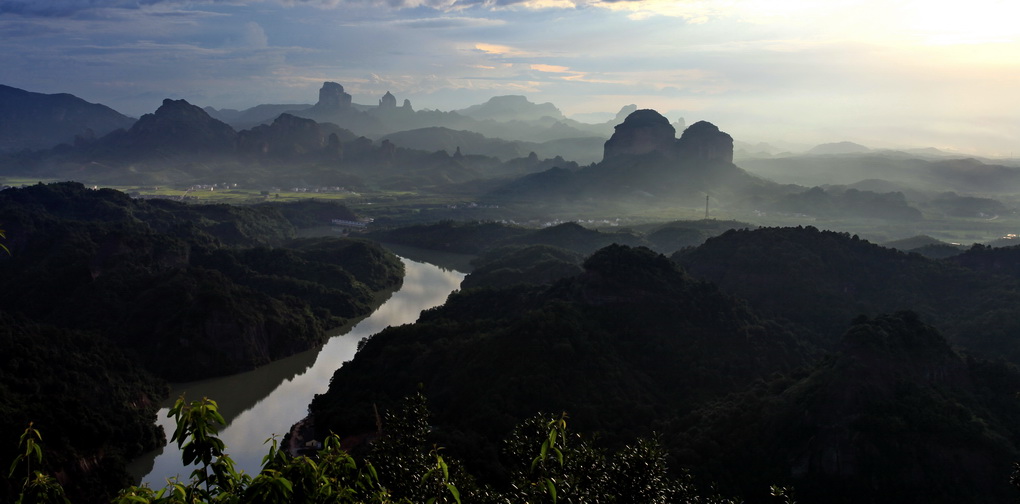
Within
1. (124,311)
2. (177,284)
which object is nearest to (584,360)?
(177,284)

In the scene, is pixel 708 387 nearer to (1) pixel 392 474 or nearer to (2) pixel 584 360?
(2) pixel 584 360

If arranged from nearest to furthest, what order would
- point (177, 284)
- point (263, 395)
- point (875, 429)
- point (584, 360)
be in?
point (875, 429) < point (584, 360) < point (263, 395) < point (177, 284)

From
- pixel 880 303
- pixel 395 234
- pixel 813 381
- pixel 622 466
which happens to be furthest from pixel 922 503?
pixel 395 234

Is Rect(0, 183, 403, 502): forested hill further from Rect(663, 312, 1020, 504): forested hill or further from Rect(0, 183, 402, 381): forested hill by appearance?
Rect(663, 312, 1020, 504): forested hill

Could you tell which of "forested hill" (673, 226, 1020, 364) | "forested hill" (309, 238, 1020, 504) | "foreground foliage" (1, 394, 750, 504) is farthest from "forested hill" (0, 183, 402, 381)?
"foreground foliage" (1, 394, 750, 504)

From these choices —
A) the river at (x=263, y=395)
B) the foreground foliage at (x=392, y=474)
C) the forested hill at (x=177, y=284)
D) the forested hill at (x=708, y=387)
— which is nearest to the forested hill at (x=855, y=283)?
the forested hill at (x=708, y=387)

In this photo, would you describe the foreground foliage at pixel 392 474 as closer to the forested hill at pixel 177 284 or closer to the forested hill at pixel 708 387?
the forested hill at pixel 708 387

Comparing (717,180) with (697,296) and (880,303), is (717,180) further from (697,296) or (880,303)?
(697,296)
